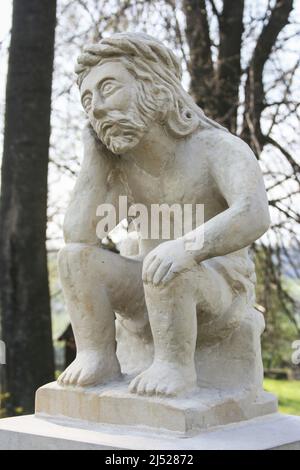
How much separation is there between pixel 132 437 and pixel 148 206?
97 cm

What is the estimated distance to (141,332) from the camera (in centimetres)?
318

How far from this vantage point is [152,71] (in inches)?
120

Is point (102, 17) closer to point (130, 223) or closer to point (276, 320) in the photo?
point (276, 320)

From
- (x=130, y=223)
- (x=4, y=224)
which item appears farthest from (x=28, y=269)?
(x=130, y=223)

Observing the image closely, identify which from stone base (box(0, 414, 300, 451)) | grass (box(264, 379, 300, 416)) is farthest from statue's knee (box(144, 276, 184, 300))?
grass (box(264, 379, 300, 416))

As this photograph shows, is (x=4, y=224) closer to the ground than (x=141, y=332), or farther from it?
farther from it

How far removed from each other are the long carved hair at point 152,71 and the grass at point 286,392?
498 centimetres

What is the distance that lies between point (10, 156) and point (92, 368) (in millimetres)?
3085

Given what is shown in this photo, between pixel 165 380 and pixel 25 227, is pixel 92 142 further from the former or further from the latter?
pixel 25 227

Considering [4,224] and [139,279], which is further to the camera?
[4,224]

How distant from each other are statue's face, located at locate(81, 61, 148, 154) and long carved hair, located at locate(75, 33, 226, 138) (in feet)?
0.11

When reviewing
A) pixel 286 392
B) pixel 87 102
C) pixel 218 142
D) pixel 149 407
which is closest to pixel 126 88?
pixel 87 102

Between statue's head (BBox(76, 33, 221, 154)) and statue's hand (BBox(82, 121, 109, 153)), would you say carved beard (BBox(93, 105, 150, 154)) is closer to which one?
statue's head (BBox(76, 33, 221, 154))
